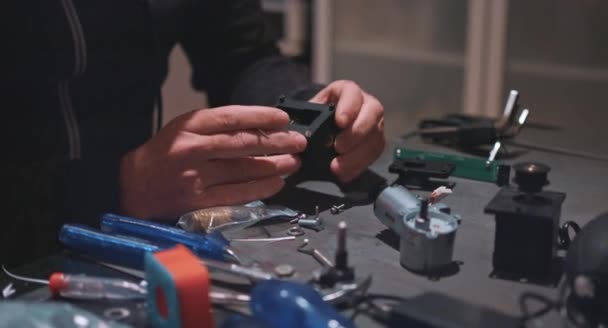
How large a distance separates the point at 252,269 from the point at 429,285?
0.46 feet

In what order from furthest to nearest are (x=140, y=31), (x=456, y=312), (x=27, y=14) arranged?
(x=140, y=31) < (x=27, y=14) < (x=456, y=312)

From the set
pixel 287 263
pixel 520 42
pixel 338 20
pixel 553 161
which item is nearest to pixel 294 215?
pixel 287 263

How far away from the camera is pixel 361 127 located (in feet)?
2.83

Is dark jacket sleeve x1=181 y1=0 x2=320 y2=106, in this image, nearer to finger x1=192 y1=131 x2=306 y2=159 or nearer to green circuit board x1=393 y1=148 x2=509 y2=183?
green circuit board x1=393 y1=148 x2=509 y2=183

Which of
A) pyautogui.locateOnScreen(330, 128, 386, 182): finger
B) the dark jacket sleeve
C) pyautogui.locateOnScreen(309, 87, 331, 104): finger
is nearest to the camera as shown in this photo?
pyautogui.locateOnScreen(330, 128, 386, 182): finger

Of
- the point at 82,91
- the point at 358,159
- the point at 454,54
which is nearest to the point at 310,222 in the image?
the point at 358,159

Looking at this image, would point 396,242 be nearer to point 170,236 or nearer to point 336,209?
point 336,209

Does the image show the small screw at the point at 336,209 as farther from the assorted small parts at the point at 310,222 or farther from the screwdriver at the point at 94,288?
the screwdriver at the point at 94,288

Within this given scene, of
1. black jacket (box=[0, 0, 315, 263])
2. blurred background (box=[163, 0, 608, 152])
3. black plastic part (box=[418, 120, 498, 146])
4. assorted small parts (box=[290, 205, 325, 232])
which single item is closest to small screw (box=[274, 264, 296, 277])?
assorted small parts (box=[290, 205, 325, 232])

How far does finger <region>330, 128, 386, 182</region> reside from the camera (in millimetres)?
844

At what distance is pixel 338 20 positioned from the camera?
7.11 feet

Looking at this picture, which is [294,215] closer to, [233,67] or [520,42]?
[233,67]

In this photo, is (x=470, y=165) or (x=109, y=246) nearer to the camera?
(x=109, y=246)

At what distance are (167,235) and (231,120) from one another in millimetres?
145
